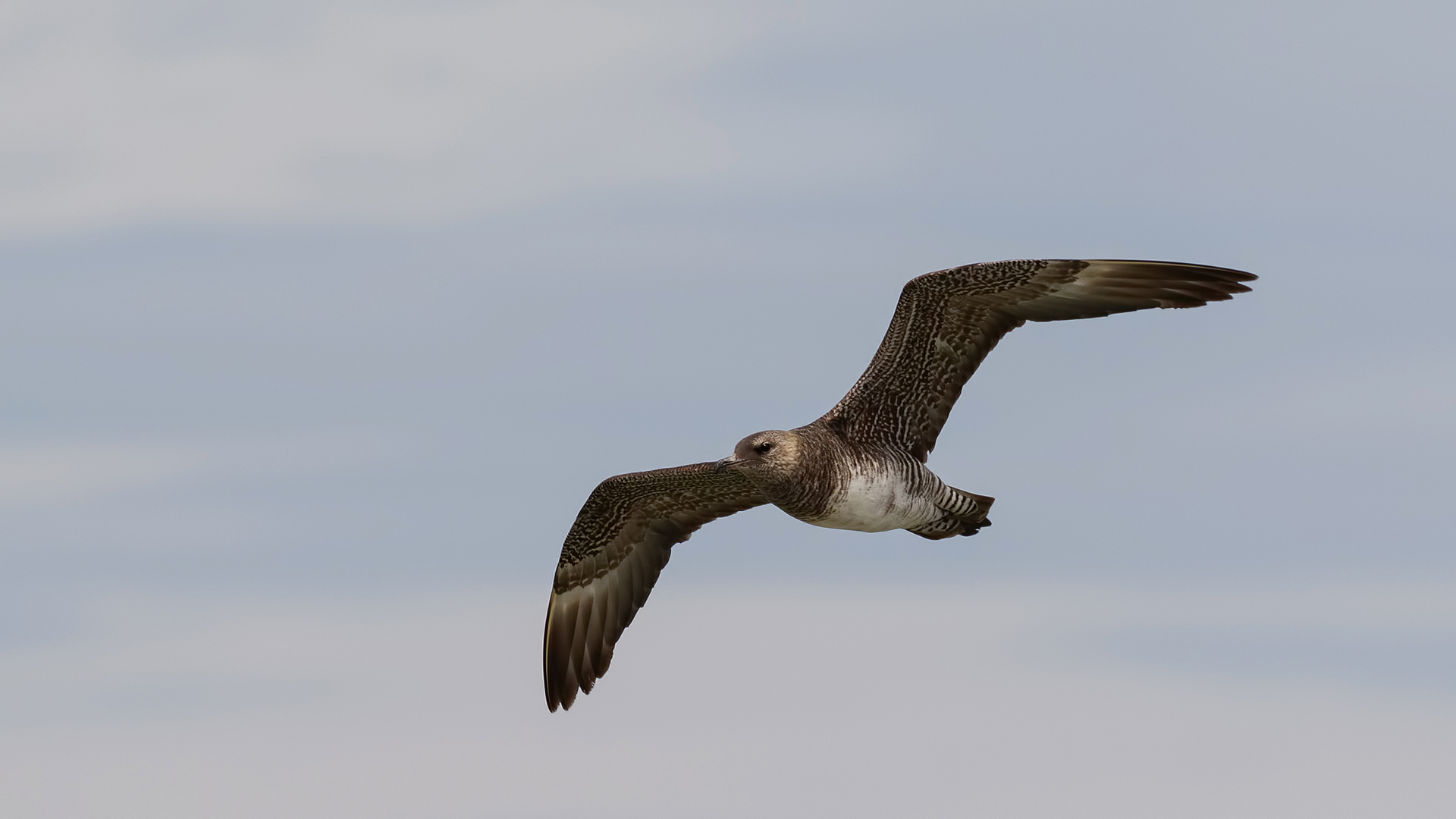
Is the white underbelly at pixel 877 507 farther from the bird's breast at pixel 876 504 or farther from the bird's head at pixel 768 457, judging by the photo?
the bird's head at pixel 768 457

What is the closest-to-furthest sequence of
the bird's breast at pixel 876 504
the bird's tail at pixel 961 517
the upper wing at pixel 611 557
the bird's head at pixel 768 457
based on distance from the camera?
the bird's head at pixel 768 457 → the bird's breast at pixel 876 504 → the bird's tail at pixel 961 517 → the upper wing at pixel 611 557

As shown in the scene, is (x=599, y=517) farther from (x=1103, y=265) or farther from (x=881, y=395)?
(x=1103, y=265)

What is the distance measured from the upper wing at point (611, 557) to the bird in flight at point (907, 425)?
0.08 ft

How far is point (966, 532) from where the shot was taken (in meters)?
17.7

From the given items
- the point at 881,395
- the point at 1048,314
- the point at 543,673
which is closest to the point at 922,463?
the point at 881,395

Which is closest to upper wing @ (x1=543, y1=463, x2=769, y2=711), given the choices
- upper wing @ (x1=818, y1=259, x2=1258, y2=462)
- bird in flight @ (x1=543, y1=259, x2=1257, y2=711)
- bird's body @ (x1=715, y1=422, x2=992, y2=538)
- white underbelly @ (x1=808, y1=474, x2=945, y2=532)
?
bird in flight @ (x1=543, y1=259, x2=1257, y2=711)

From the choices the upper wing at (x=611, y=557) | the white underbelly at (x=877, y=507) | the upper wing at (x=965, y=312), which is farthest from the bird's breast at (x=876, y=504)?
the upper wing at (x=611, y=557)

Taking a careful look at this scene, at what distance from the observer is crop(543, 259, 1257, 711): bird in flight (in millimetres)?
16297

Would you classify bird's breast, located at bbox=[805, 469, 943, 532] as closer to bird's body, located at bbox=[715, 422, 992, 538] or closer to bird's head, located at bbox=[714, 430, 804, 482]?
bird's body, located at bbox=[715, 422, 992, 538]

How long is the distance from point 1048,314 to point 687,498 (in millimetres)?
4407

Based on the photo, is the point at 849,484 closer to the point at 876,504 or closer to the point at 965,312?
the point at 876,504

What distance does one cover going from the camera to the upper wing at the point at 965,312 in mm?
16547

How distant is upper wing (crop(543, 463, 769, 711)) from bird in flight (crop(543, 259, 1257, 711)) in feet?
0.08

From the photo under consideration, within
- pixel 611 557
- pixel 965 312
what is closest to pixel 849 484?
pixel 965 312
